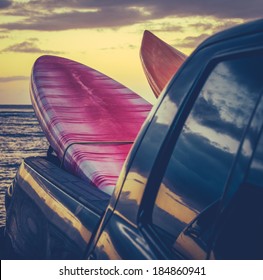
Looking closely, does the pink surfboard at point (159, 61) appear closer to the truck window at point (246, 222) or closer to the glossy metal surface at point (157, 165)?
the glossy metal surface at point (157, 165)

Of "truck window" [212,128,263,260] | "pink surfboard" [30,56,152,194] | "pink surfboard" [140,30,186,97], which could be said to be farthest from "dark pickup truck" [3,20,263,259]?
"pink surfboard" [140,30,186,97]

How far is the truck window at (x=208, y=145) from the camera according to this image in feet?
4.12

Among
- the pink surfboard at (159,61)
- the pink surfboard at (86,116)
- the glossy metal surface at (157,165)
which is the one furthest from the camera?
the pink surfboard at (159,61)

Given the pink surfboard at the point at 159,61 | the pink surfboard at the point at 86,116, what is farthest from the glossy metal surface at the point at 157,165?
the pink surfboard at the point at 159,61

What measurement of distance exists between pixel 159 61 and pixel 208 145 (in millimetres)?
8396

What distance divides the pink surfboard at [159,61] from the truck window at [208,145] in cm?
721

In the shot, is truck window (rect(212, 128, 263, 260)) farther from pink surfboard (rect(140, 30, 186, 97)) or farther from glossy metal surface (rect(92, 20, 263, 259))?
pink surfboard (rect(140, 30, 186, 97))

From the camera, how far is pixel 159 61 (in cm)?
964

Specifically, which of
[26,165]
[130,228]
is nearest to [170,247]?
[130,228]

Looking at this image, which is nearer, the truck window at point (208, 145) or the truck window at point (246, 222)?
the truck window at point (246, 222)

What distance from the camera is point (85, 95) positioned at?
7.19 m

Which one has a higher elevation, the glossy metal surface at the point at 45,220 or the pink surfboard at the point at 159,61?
the glossy metal surface at the point at 45,220

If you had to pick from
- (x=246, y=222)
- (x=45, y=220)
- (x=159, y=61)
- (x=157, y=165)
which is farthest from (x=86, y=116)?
(x=246, y=222)
